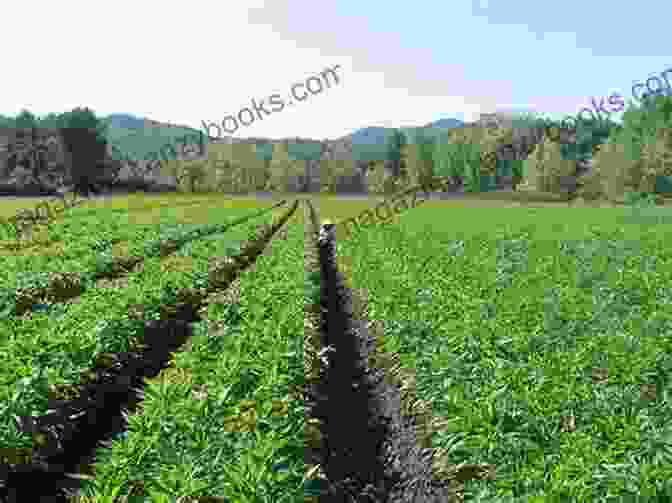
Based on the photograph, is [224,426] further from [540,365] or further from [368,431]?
[540,365]

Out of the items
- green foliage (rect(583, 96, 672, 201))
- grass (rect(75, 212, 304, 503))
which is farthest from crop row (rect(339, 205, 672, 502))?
green foliage (rect(583, 96, 672, 201))

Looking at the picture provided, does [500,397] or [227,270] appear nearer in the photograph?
[500,397]

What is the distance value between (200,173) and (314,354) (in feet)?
405

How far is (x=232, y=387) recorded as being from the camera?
780cm

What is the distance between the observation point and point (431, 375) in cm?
881

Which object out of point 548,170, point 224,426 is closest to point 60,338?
point 224,426

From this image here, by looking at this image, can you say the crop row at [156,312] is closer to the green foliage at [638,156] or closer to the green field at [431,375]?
the green field at [431,375]

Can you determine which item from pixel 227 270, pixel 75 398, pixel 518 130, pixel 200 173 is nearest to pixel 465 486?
pixel 75 398

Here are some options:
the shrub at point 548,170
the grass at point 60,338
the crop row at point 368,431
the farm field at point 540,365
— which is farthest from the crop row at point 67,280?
the shrub at point 548,170

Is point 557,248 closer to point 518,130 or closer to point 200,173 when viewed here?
point 200,173

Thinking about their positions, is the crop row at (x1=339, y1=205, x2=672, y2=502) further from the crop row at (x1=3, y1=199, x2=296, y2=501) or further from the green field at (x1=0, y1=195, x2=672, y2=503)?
the crop row at (x1=3, y1=199, x2=296, y2=501)

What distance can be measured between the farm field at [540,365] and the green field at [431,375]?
0.02m

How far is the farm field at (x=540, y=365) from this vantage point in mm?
5934

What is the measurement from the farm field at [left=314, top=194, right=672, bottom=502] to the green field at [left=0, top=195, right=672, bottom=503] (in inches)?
1.0
